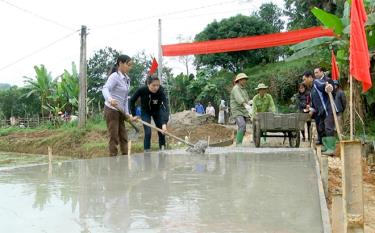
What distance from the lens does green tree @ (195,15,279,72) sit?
27109 mm

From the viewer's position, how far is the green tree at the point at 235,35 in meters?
27.1

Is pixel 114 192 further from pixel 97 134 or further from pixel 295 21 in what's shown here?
pixel 295 21

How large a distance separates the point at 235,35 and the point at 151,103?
22.1 metres

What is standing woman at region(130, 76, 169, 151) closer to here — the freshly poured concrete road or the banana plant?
the freshly poured concrete road

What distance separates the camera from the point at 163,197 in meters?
2.99

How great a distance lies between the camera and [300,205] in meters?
2.66

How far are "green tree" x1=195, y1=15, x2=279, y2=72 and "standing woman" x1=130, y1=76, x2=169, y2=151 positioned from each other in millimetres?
20778

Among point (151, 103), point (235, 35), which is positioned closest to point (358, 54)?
point (151, 103)

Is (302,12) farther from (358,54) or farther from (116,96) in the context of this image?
(358,54)

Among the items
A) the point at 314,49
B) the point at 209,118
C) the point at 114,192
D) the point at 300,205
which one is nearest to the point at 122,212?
the point at 114,192

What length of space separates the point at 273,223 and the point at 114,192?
132 centimetres

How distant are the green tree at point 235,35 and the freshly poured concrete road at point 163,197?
2271 centimetres

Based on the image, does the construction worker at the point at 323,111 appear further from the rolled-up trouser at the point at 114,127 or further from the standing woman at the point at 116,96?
the rolled-up trouser at the point at 114,127

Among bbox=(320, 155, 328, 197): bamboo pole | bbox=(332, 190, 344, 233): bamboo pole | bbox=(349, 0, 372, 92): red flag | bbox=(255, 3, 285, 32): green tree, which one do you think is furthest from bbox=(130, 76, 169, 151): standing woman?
bbox=(255, 3, 285, 32): green tree
